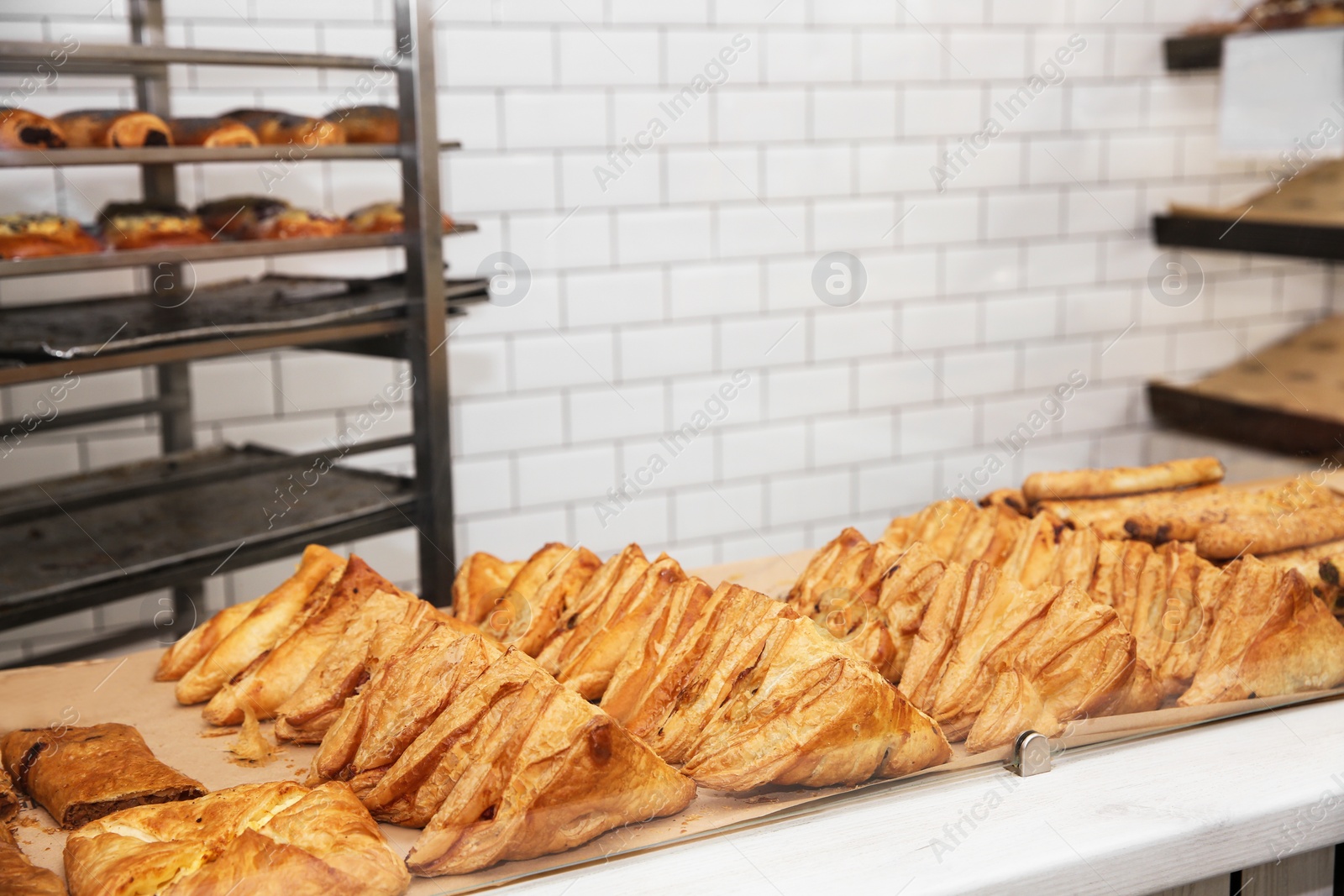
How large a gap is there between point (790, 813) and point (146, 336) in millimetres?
1038

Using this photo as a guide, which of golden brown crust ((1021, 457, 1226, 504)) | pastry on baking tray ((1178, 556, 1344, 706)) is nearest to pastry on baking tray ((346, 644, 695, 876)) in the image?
pastry on baking tray ((1178, 556, 1344, 706))

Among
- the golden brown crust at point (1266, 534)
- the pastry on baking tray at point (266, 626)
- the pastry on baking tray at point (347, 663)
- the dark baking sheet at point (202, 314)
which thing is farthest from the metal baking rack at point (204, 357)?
the golden brown crust at point (1266, 534)

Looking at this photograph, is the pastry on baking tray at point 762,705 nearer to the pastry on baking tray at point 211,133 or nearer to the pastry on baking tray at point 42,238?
the pastry on baking tray at point 42,238

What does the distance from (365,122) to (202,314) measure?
1.20 ft

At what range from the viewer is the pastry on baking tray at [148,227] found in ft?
5.24

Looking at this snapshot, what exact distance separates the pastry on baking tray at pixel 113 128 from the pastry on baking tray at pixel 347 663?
31.4 inches

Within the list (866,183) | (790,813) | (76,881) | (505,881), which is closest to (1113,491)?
(866,183)

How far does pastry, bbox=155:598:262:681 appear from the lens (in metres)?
1.19

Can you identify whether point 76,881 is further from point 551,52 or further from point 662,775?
point 551,52

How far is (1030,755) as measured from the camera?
1.09 m

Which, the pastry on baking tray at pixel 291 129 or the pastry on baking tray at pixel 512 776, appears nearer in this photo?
the pastry on baking tray at pixel 512 776

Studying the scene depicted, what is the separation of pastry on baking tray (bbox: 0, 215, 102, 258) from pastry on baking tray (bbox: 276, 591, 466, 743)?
666 millimetres

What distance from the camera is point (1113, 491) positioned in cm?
150

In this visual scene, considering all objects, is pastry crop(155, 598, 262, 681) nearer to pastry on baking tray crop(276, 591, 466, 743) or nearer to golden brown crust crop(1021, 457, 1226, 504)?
pastry on baking tray crop(276, 591, 466, 743)
